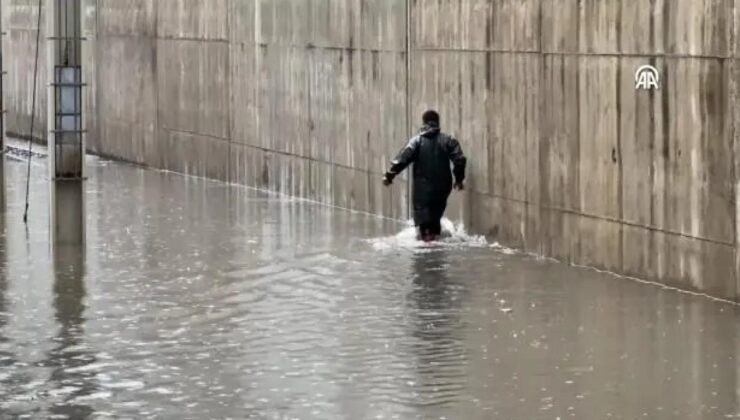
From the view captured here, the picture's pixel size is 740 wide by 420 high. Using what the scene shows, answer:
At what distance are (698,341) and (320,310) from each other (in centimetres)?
366

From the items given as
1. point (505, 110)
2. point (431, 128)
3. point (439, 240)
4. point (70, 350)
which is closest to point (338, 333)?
point (70, 350)

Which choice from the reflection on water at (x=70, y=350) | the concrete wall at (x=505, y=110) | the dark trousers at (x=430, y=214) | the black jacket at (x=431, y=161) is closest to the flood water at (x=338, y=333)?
the reflection on water at (x=70, y=350)

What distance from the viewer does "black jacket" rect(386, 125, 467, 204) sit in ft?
72.9

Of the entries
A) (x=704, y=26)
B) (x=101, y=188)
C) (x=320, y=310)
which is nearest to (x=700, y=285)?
(x=704, y=26)

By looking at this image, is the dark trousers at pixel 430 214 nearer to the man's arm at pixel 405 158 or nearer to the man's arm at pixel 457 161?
the man's arm at pixel 457 161

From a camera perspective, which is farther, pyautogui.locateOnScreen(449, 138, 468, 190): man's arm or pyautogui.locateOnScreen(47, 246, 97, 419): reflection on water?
pyautogui.locateOnScreen(449, 138, 468, 190): man's arm

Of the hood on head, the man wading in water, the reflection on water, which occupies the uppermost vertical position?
the hood on head

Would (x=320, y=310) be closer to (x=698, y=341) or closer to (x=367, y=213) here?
(x=698, y=341)

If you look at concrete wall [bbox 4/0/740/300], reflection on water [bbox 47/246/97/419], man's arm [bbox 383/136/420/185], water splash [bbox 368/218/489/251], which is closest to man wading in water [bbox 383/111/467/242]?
man's arm [bbox 383/136/420/185]

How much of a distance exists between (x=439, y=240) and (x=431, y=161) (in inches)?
36.1

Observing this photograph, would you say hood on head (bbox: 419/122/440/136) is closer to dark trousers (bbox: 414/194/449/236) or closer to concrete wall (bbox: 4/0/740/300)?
concrete wall (bbox: 4/0/740/300)

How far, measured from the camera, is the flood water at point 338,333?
1264 cm

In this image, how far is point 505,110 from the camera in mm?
21516

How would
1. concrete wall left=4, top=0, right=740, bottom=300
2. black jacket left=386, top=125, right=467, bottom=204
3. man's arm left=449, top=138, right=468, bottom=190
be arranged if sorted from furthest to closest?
black jacket left=386, top=125, right=467, bottom=204 < man's arm left=449, top=138, right=468, bottom=190 < concrete wall left=4, top=0, right=740, bottom=300
